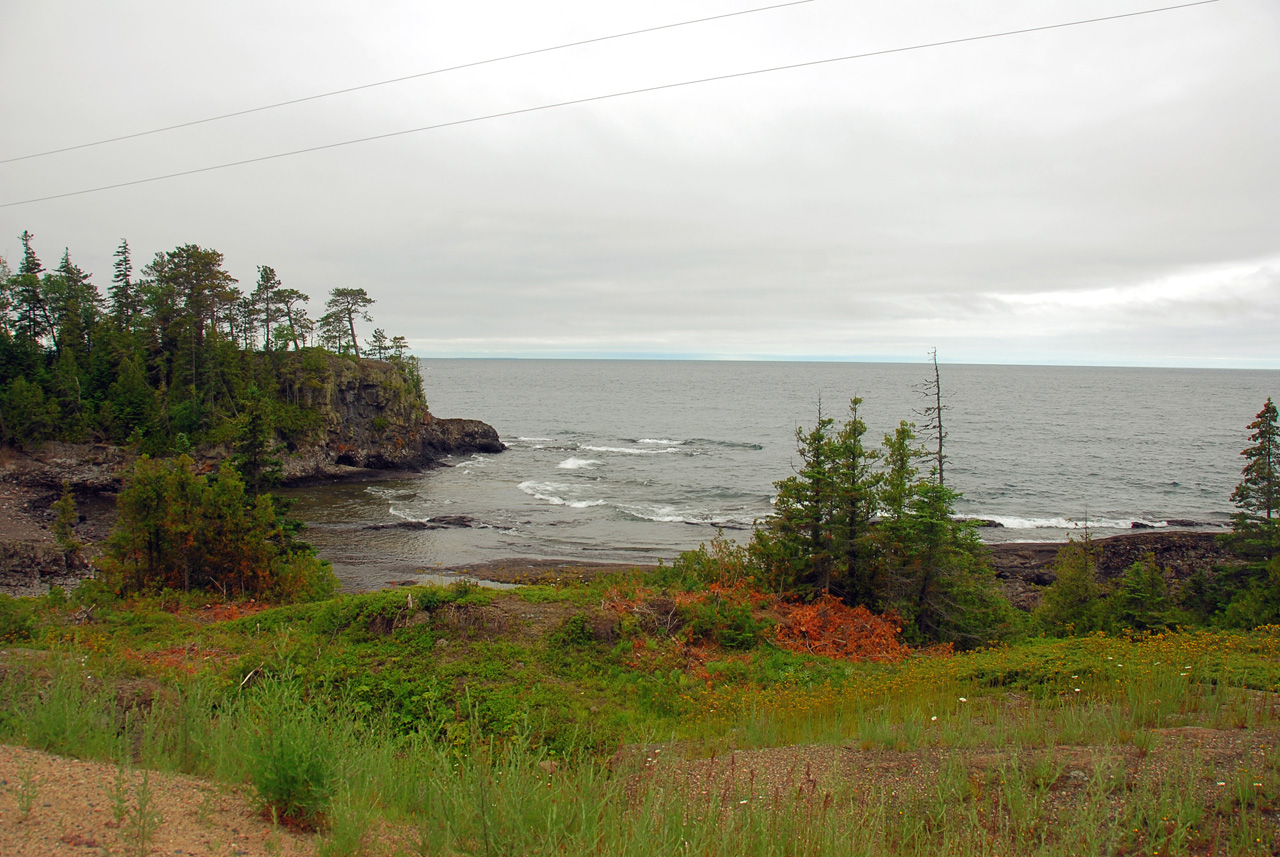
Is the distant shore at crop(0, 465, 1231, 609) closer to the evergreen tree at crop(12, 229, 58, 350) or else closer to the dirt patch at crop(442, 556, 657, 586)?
the dirt patch at crop(442, 556, 657, 586)

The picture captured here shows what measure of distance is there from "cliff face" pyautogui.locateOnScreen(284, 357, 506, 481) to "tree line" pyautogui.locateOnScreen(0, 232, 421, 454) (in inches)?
43.0

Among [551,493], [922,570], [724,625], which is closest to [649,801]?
[724,625]

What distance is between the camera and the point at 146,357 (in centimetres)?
4944

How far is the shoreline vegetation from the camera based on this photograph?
4.28 meters

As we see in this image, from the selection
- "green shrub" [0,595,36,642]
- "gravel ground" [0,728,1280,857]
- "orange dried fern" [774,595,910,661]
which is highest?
"gravel ground" [0,728,1280,857]

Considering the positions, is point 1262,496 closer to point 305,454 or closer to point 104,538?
point 104,538

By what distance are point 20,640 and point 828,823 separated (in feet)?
42.3

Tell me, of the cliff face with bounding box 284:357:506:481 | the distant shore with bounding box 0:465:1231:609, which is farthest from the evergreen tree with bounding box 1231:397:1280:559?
the cliff face with bounding box 284:357:506:481

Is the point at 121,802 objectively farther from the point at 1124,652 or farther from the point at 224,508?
the point at 224,508

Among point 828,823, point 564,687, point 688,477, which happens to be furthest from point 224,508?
point 688,477

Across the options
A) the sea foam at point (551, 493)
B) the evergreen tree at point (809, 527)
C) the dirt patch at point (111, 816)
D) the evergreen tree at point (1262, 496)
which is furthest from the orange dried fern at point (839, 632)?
the sea foam at point (551, 493)

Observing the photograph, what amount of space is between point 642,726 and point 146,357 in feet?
186

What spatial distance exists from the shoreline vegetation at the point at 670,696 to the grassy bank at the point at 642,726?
46 mm

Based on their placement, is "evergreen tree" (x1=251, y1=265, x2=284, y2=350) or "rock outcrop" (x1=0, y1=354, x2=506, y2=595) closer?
"rock outcrop" (x1=0, y1=354, x2=506, y2=595)
